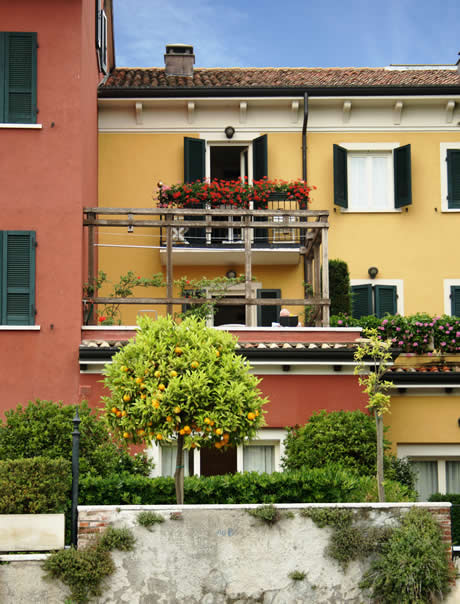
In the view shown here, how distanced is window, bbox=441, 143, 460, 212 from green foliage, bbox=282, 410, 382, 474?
838cm

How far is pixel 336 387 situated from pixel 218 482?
4707 mm

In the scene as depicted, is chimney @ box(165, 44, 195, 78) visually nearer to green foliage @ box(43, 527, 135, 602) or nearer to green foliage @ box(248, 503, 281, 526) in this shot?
green foliage @ box(248, 503, 281, 526)

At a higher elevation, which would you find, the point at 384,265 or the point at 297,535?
the point at 384,265

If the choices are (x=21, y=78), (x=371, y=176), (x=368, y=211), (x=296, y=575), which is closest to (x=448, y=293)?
(x=368, y=211)

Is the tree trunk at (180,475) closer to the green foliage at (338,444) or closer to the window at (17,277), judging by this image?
the green foliage at (338,444)

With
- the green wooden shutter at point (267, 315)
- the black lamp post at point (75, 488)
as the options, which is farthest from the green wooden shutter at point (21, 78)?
the black lamp post at point (75, 488)

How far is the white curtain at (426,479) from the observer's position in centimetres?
1709

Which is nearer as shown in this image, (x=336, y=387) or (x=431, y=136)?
(x=336, y=387)

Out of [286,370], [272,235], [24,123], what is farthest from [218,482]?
[272,235]

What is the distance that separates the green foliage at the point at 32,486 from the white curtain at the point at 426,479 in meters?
8.60

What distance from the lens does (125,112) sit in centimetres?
2123

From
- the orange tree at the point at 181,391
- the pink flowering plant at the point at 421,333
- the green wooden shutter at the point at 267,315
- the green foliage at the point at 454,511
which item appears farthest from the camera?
the green wooden shutter at the point at 267,315

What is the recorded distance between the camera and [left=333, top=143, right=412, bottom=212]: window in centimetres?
2117

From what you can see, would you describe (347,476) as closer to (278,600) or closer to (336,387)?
(278,600)
